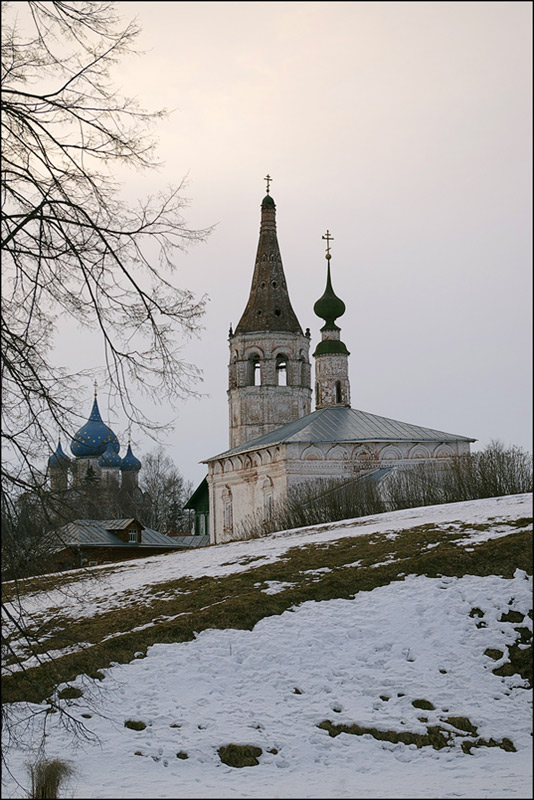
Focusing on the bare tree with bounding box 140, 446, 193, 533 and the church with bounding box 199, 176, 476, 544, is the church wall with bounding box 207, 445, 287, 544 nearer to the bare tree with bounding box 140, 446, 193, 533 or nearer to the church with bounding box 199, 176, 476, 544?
the church with bounding box 199, 176, 476, 544

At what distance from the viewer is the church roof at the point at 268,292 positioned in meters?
51.0

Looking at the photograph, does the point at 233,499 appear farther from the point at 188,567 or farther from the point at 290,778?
the point at 290,778

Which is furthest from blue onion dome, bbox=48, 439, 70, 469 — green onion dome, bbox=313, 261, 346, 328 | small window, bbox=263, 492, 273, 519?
green onion dome, bbox=313, 261, 346, 328

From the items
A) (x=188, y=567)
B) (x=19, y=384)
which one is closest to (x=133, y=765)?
(x=19, y=384)

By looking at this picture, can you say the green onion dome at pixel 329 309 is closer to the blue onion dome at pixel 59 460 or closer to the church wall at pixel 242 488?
the church wall at pixel 242 488

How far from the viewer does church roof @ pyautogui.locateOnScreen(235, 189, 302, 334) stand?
167ft

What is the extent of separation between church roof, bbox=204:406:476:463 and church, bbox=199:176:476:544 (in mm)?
36

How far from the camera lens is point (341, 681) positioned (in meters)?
11.6

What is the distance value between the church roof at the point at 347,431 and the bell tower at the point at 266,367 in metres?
13.0

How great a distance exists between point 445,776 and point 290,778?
148 centimetres

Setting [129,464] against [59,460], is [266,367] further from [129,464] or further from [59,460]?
[59,460]

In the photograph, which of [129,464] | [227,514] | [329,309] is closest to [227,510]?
[227,514]

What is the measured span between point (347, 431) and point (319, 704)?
24.0 m

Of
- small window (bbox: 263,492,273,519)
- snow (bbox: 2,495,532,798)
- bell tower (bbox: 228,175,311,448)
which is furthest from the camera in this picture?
bell tower (bbox: 228,175,311,448)
